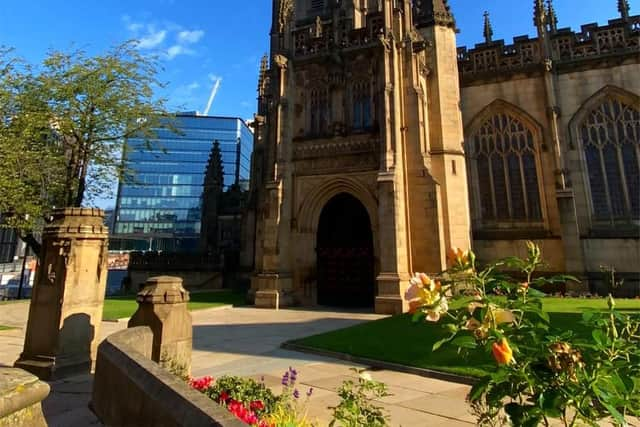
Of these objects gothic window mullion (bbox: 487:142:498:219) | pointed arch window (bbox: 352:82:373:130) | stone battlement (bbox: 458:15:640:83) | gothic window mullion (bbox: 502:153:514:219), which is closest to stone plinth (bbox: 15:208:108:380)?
pointed arch window (bbox: 352:82:373:130)

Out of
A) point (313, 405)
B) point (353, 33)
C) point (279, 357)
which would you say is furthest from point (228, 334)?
point (353, 33)

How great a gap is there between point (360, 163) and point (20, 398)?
52.0ft

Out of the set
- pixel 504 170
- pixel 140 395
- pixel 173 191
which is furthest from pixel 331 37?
pixel 173 191

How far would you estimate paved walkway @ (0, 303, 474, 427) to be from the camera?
4465mm

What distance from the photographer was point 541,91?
20.3 meters

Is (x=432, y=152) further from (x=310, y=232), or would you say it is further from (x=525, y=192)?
(x=310, y=232)

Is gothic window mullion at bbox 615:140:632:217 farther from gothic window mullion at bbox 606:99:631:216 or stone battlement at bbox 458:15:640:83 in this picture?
stone battlement at bbox 458:15:640:83

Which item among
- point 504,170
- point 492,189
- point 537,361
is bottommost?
point 537,361

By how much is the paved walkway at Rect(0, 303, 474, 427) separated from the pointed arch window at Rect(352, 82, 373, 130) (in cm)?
951

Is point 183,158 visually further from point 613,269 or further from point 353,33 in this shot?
point 613,269

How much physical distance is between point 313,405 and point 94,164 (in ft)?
52.6

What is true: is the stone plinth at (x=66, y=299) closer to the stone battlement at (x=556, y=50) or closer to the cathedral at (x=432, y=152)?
the cathedral at (x=432, y=152)

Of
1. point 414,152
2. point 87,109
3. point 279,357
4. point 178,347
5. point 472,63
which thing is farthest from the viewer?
point 472,63

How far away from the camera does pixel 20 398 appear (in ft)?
5.90
